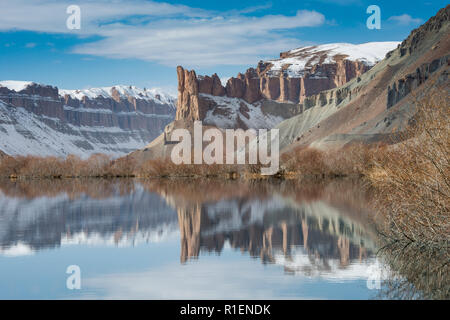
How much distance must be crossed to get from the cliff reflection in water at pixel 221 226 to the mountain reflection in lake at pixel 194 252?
5cm

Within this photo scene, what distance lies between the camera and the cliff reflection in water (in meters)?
19.0

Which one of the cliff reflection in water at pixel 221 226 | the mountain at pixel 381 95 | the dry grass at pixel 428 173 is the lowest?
the cliff reflection in water at pixel 221 226

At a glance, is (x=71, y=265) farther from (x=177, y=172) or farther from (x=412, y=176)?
(x=177, y=172)

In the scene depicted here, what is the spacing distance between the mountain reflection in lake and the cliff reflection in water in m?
0.05

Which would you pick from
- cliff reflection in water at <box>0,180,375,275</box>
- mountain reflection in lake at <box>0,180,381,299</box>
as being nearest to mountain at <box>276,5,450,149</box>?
cliff reflection in water at <box>0,180,375,275</box>

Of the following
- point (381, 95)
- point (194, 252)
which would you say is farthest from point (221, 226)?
point (381, 95)

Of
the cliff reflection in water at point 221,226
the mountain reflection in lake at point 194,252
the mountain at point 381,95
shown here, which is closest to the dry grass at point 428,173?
the mountain reflection in lake at point 194,252

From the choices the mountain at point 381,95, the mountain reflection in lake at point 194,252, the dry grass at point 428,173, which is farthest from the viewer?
the mountain at point 381,95

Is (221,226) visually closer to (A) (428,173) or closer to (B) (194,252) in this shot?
(B) (194,252)

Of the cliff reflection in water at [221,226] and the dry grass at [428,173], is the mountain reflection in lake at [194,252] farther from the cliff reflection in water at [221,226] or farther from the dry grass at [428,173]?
the dry grass at [428,173]

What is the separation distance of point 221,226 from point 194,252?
23.2 feet

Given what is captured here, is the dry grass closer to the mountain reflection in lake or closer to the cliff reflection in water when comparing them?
the mountain reflection in lake

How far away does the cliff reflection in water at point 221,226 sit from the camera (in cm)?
1896
